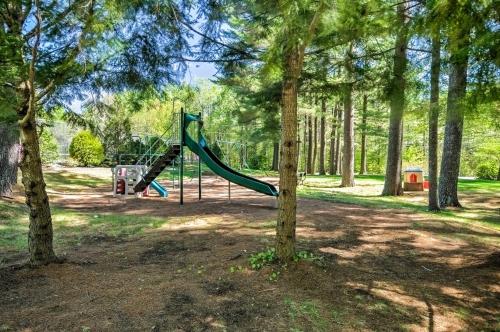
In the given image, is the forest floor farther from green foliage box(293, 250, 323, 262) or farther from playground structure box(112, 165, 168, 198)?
playground structure box(112, 165, 168, 198)

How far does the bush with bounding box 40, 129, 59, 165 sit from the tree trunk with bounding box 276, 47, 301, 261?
774 inches

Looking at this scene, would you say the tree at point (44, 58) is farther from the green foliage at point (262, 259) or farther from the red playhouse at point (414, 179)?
the red playhouse at point (414, 179)

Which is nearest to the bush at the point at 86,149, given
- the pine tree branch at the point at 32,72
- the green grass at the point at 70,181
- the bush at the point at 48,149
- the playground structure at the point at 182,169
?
the bush at the point at 48,149

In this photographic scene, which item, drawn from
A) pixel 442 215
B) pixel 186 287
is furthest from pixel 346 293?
pixel 442 215

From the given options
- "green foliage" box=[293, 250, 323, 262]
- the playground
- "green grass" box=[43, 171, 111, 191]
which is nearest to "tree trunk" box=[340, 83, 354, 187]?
the playground

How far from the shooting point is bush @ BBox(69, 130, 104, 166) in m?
21.0

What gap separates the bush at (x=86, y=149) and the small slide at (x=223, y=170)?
11949 mm

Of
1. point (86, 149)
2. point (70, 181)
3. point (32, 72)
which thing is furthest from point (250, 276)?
point (86, 149)

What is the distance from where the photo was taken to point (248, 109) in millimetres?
19828

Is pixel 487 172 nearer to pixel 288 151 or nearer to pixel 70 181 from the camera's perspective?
pixel 70 181

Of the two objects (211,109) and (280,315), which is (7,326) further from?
(211,109)

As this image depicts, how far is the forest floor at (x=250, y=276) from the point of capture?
3498mm

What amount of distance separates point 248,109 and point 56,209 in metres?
12.0

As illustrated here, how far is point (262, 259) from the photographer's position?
479 cm
